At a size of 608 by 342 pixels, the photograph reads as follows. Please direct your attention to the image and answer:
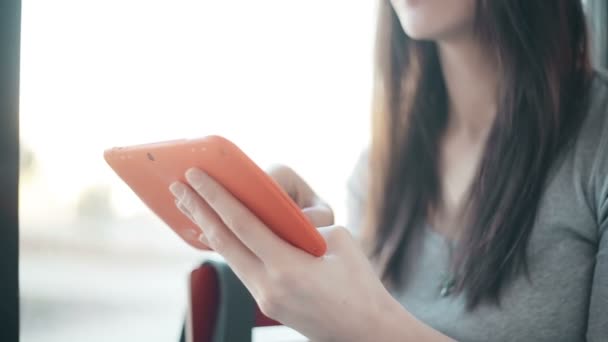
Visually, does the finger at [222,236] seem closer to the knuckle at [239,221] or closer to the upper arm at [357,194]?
the knuckle at [239,221]

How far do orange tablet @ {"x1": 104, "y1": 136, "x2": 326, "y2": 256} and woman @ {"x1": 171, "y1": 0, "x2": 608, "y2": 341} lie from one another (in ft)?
0.04

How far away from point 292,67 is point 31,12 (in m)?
0.37

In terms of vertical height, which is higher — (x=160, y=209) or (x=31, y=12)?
(x=31, y=12)

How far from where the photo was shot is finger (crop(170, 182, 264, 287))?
453 mm

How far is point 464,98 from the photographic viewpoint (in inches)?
30.3

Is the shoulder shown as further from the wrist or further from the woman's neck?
the wrist

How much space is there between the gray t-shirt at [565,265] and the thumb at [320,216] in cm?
20

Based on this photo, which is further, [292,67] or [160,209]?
[292,67]

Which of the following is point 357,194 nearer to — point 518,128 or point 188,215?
point 518,128

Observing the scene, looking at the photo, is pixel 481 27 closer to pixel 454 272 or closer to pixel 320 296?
pixel 454 272

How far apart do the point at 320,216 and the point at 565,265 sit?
0.88 feet

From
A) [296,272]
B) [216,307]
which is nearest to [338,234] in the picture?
[296,272]

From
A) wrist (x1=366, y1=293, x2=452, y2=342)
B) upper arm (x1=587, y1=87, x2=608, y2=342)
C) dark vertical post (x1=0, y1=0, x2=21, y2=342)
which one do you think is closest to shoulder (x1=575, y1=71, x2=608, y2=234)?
upper arm (x1=587, y1=87, x2=608, y2=342)

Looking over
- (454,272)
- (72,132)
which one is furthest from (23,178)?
(454,272)
